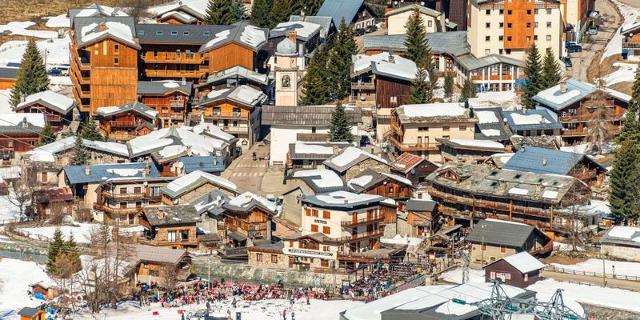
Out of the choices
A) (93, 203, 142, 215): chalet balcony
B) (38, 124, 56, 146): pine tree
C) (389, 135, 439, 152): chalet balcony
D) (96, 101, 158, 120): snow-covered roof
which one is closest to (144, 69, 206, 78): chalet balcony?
(96, 101, 158, 120): snow-covered roof

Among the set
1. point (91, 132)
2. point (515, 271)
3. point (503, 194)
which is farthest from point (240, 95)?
point (515, 271)

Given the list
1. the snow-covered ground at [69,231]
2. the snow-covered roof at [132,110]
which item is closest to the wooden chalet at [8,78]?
the snow-covered roof at [132,110]

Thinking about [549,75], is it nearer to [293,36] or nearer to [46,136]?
[293,36]

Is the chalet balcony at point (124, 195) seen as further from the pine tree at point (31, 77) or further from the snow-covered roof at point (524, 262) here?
the snow-covered roof at point (524, 262)

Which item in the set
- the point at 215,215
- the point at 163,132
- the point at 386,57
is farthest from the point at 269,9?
the point at 215,215

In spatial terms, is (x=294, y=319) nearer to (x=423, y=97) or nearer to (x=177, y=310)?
(x=177, y=310)
